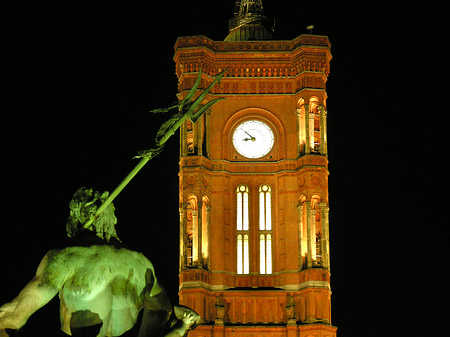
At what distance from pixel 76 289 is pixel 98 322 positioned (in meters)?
0.25

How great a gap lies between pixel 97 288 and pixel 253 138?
49.9 meters

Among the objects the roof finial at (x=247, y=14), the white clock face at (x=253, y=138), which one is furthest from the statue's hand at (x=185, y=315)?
the roof finial at (x=247, y=14)

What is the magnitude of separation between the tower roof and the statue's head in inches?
2078

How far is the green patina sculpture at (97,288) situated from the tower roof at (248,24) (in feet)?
173

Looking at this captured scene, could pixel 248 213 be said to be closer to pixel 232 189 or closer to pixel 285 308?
pixel 232 189

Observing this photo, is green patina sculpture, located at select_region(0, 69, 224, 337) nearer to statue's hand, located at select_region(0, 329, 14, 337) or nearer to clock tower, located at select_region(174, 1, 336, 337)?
statue's hand, located at select_region(0, 329, 14, 337)

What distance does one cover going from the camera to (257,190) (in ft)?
188

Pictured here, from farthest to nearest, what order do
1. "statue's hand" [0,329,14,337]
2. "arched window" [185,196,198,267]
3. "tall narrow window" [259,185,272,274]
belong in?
"tall narrow window" [259,185,272,274]
"arched window" [185,196,198,267]
"statue's hand" [0,329,14,337]

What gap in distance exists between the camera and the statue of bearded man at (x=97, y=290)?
7781 mm

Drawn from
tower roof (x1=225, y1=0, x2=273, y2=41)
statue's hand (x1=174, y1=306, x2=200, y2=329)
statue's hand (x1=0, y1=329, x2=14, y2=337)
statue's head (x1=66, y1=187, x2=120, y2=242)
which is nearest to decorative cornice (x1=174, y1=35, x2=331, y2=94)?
tower roof (x1=225, y1=0, x2=273, y2=41)

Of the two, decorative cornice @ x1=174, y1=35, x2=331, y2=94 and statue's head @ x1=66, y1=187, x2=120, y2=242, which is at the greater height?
decorative cornice @ x1=174, y1=35, x2=331, y2=94

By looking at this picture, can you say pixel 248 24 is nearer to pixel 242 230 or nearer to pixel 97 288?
pixel 242 230

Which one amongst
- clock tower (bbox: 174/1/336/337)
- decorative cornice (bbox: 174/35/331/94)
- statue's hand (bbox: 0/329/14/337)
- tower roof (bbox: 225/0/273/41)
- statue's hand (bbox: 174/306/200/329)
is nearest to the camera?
statue's hand (bbox: 0/329/14/337)

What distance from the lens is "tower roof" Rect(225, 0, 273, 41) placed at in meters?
61.1
